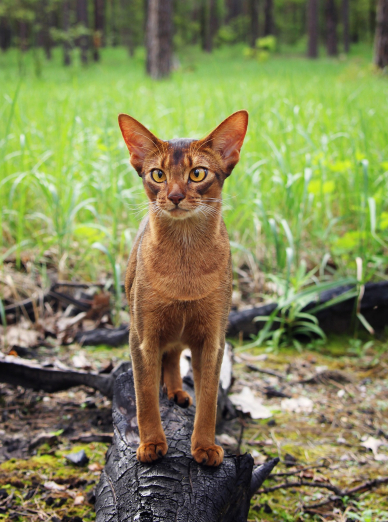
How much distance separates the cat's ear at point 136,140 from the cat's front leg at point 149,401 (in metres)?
0.69

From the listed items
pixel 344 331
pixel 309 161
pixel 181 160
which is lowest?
pixel 344 331

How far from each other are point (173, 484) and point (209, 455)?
154mm

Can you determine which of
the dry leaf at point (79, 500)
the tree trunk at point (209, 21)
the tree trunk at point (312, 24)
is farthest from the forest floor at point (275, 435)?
the tree trunk at point (209, 21)

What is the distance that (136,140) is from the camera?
1774 mm

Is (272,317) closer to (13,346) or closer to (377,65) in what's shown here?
(13,346)

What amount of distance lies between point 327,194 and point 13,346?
105 inches

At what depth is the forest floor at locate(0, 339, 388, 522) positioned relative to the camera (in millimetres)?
1841

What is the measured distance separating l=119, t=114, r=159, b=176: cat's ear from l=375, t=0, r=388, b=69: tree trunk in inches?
498

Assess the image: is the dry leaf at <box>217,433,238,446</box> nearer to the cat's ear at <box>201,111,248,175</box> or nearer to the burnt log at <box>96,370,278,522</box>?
the burnt log at <box>96,370,278,522</box>

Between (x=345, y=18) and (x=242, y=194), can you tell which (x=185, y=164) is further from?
(x=345, y=18)

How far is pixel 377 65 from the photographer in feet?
41.9

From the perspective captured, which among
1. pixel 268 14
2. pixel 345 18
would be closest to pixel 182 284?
pixel 268 14

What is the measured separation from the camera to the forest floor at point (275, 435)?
6.04 feet

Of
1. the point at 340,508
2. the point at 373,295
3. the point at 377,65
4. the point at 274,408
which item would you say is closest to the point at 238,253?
the point at 373,295
